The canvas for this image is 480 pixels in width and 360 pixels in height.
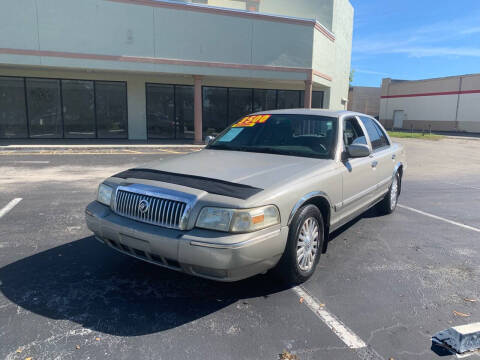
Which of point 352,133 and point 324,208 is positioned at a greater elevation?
point 352,133

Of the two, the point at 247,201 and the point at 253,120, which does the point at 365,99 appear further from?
the point at 247,201

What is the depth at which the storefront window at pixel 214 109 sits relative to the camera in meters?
20.0

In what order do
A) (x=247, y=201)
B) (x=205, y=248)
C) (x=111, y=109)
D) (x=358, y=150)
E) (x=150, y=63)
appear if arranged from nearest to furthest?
(x=205, y=248)
(x=247, y=201)
(x=358, y=150)
(x=150, y=63)
(x=111, y=109)

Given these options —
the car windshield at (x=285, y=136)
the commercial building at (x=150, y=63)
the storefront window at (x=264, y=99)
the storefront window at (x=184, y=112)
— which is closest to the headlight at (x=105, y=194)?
the car windshield at (x=285, y=136)

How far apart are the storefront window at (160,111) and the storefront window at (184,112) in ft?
0.86

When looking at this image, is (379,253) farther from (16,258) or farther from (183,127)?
(183,127)

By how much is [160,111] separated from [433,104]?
3480 centimetres

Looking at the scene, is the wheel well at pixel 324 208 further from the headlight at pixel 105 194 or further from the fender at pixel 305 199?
the headlight at pixel 105 194

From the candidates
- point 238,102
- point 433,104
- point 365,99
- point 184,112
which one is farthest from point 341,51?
point 365,99

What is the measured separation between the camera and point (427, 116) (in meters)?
42.9

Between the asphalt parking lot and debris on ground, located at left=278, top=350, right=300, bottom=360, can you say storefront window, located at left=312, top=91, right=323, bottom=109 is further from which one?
debris on ground, located at left=278, top=350, right=300, bottom=360

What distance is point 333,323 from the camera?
301cm

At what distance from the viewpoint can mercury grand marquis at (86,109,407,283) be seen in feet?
9.55

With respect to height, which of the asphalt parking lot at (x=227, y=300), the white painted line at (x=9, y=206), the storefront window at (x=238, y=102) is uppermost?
the storefront window at (x=238, y=102)
